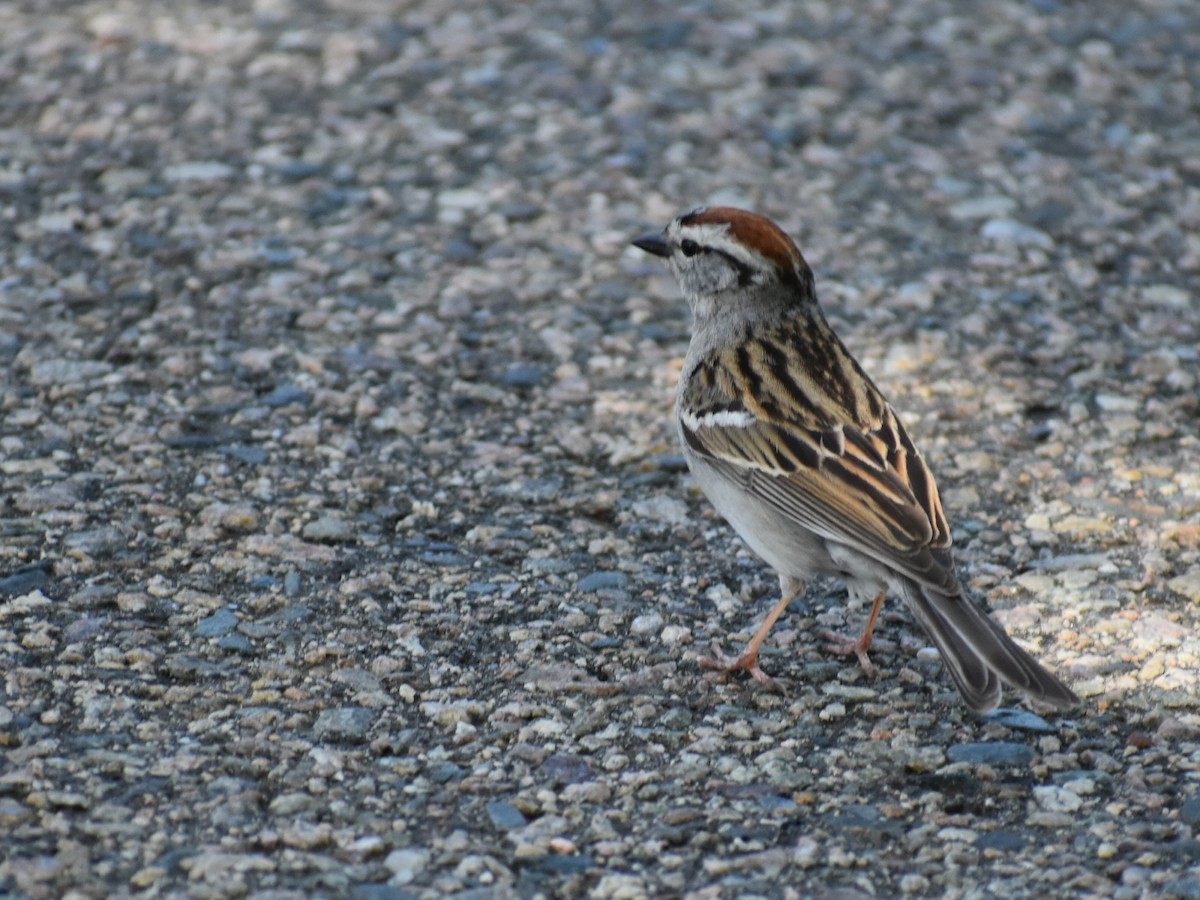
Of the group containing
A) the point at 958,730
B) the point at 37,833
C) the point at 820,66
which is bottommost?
the point at 958,730

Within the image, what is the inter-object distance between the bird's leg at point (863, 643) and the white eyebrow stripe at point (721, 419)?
2.40 feet

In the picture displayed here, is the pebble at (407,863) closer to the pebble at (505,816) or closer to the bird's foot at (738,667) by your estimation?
the pebble at (505,816)

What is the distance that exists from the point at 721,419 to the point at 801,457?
1.31 feet

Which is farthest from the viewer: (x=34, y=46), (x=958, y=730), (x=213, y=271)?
(x=34, y=46)

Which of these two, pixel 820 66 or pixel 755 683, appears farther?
pixel 820 66

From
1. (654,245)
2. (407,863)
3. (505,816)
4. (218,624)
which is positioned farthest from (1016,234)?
(407,863)

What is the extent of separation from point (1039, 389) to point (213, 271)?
3.78 meters

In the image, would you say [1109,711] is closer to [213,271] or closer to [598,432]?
[598,432]

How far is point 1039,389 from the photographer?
21.9ft

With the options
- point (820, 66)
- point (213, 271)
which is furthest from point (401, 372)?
point (820, 66)

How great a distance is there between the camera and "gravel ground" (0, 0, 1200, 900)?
13.6 ft

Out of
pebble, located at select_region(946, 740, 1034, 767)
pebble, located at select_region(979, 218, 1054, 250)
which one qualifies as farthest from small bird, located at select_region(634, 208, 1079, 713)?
pebble, located at select_region(979, 218, 1054, 250)

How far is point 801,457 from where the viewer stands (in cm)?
506

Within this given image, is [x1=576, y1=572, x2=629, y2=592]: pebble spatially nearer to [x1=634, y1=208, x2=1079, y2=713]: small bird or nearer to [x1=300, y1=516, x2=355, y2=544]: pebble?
[x1=634, y1=208, x2=1079, y2=713]: small bird
